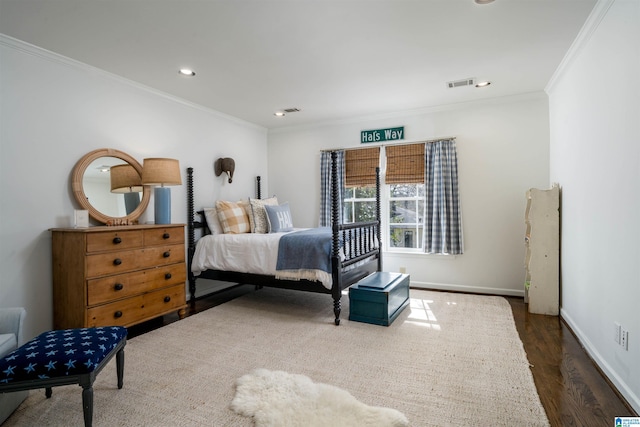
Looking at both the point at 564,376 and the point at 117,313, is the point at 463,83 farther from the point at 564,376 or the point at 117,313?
the point at 117,313

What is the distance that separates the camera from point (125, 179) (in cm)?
336

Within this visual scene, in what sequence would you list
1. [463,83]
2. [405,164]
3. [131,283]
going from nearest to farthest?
[131,283]
[463,83]
[405,164]

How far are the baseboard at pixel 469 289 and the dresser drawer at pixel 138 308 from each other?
3086 mm

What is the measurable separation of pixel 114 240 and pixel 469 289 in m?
4.11

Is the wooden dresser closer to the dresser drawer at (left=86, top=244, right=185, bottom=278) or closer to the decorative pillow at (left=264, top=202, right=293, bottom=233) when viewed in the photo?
the dresser drawer at (left=86, top=244, right=185, bottom=278)

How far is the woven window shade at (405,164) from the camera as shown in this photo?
4.56 metres

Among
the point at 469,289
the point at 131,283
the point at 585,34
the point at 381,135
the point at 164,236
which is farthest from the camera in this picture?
the point at 381,135

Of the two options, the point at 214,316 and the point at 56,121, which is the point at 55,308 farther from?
the point at 56,121

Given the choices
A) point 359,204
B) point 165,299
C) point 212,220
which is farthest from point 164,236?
point 359,204

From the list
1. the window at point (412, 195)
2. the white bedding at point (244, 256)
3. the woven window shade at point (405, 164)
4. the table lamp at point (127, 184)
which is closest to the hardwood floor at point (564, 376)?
the white bedding at point (244, 256)

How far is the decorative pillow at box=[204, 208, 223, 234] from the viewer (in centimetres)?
414

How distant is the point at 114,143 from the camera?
329 centimetres

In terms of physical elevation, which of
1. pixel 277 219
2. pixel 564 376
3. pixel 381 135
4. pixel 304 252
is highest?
pixel 381 135

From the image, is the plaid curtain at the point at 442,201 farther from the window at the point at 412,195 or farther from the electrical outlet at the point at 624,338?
the electrical outlet at the point at 624,338
